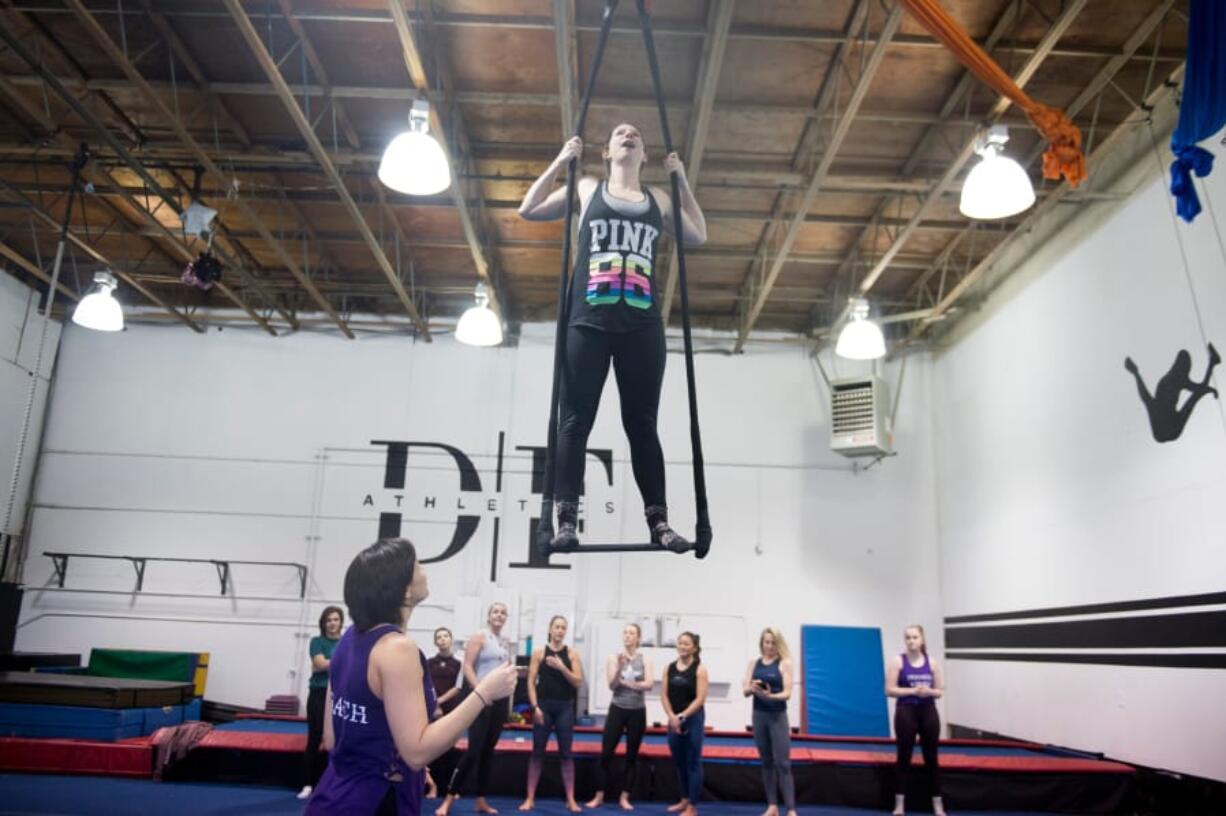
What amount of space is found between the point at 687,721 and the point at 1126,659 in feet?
12.1

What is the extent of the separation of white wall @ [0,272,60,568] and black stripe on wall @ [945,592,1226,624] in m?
11.6

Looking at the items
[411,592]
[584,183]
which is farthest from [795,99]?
[411,592]

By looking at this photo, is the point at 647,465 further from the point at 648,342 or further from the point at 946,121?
the point at 946,121

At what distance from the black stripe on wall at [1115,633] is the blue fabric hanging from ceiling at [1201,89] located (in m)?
3.22

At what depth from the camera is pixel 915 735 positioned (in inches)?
265

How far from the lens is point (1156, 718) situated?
6.70 metres

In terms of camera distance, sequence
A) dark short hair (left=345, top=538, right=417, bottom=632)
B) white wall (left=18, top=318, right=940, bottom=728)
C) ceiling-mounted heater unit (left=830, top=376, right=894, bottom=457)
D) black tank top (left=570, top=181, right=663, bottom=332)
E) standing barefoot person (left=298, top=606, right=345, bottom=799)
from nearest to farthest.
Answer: dark short hair (left=345, top=538, right=417, bottom=632), black tank top (left=570, top=181, right=663, bottom=332), standing barefoot person (left=298, top=606, right=345, bottom=799), ceiling-mounted heater unit (left=830, top=376, right=894, bottom=457), white wall (left=18, top=318, right=940, bottom=728)

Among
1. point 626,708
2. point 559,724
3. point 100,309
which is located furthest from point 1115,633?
point 100,309

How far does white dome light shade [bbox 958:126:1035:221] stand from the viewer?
605 centimetres

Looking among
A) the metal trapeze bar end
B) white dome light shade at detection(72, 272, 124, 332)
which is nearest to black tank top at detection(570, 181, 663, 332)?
the metal trapeze bar end

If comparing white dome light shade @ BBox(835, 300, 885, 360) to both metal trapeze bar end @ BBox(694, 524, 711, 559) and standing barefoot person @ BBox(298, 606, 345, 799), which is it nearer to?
standing barefoot person @ BBox(298, 606, 345, 799)

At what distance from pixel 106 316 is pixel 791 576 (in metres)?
8.29

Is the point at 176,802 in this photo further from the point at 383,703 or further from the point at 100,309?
the point at 383,703

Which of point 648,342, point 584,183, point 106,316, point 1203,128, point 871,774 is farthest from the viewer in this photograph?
point 106,316
